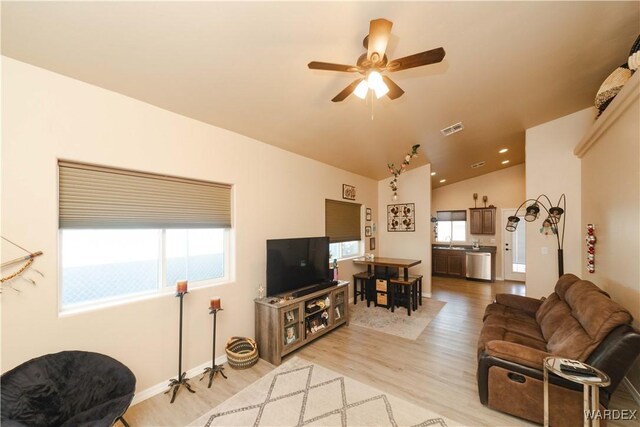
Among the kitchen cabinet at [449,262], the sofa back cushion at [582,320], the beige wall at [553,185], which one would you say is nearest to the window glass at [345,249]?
the beige wall at [553,185]

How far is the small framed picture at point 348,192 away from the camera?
200 inches

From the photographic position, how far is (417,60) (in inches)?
64.6

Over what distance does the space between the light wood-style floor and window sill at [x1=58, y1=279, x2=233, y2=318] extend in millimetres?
905

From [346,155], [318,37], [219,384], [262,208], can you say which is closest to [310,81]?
[318,37]

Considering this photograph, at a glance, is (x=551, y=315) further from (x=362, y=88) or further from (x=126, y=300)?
(x=126, y=300)

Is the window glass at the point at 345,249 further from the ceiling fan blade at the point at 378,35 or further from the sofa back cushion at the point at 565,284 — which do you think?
the ceiling fan blade at the point at 378,35

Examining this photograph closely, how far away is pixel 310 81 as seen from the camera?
233 centimetres

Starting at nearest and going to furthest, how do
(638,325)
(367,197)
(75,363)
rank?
1. (75,363)
2. (638,325)
3. (367,197)

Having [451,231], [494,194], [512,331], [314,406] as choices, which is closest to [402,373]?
[314,406]

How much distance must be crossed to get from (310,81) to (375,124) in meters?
1.33

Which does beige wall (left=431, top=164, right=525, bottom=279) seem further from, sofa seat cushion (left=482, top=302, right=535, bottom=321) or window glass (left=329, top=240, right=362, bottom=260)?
sofa seat cushion (left=482, top=302, right=535, bottom=321)

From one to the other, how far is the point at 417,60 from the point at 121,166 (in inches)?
97.3

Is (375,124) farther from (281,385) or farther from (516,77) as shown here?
(281,385)

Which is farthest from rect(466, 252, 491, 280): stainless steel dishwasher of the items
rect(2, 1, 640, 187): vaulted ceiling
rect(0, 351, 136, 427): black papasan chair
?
rect(0, 351, 136, 427): black papasan chair
